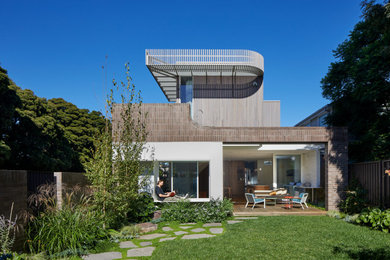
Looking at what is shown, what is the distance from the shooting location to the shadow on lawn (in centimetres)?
528

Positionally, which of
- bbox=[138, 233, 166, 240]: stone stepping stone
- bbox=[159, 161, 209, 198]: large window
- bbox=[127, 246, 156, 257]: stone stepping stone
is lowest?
bbox=[138, 233, 166, 240]: stone stepping stone

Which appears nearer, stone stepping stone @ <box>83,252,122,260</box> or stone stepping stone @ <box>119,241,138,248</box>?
stone stepping stone @ <box>83,252,122,260</box>

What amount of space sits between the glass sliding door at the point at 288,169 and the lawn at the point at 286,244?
323 inches

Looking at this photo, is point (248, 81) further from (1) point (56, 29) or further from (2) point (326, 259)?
(2) point (326, 259)

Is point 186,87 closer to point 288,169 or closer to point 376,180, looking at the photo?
point 288,169

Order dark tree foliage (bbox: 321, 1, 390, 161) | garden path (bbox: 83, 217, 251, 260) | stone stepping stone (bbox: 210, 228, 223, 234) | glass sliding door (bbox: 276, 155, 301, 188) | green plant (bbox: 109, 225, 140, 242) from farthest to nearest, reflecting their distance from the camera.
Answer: glass sliding door (bbox: 276, 155, 301, 188)
dark tree foliage (bbox: 321, 1, 390, 161)
stone stepping stone (bbox: 210, 228, 223, 234)
green plant (bbox: 109, 225, 140, 242)
garden path (bbox: 83, 217, 251, 260)

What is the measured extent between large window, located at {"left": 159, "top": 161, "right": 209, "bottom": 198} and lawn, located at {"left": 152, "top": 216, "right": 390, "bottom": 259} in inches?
100

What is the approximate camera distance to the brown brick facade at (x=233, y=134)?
1068 centimetres

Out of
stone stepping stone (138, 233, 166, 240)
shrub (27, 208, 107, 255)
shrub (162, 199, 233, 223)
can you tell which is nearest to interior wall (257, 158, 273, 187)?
shrub (162, 199, 233, 223)

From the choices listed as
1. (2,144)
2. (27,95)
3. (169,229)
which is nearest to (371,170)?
(169,229)

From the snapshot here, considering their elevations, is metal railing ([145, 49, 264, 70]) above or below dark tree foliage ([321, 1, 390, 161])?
above

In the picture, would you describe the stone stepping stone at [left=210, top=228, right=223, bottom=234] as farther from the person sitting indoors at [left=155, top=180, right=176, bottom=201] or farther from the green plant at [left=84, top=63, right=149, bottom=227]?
the person sitting indoors at [left=155, top=180, right=176, bottom=201]

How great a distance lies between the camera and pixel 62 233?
5.64 metres

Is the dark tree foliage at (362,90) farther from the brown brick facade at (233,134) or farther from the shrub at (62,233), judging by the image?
the shrub at (62,233)
